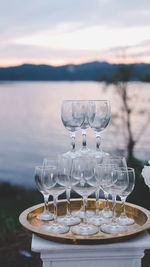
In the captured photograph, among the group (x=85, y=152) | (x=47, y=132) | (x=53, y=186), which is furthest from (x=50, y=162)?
(x=47, y=132)

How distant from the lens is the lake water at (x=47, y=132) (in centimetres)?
964

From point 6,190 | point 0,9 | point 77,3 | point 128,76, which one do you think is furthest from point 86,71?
point 6,190

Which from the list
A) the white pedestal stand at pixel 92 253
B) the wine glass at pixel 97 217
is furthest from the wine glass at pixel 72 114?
the white pedestal stand at pixel 92 253

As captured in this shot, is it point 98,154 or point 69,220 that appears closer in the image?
point 69,220

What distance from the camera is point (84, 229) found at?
1.60 meters

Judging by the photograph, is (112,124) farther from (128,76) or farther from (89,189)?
(89,189)

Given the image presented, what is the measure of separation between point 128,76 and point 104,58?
1.25 meters

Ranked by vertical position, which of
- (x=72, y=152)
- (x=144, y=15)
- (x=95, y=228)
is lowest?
(x=95, y=228)

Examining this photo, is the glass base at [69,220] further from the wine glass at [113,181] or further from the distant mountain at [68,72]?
the distant mountain at [68,72]

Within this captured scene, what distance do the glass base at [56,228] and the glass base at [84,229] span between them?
0.04m

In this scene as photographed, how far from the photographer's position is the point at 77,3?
863 centimetres

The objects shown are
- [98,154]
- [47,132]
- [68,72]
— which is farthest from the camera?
[47,132]

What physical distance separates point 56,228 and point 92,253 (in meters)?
0.21

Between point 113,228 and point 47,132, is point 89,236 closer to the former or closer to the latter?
point 113,228
